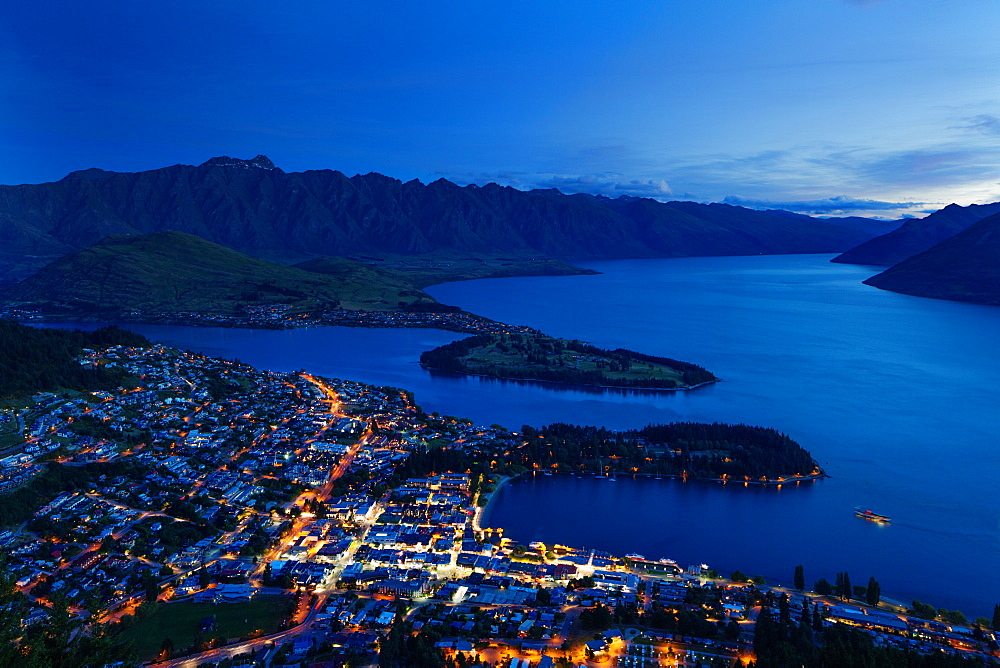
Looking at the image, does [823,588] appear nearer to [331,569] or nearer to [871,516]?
[871,516]

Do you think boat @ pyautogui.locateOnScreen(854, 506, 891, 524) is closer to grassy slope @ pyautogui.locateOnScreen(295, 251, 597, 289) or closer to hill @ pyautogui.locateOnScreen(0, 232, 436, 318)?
hill @ pyautogui.locateOnScreen(0, 232, 436, 318)

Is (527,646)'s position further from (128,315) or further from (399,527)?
(128,315)

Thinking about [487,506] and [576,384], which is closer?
[487,506]

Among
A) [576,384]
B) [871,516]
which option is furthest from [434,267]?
[871,516]

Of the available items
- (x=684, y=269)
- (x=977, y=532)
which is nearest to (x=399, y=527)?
(x=977, y=532)

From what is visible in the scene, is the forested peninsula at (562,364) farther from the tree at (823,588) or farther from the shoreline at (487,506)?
the tree at (823,588)

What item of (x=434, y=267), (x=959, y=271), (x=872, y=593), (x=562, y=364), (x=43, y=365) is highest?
(x=959, y=271)

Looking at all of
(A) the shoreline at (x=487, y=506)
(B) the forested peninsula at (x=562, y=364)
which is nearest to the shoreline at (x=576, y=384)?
(B) the forested peninsula at (x=562, y=364)
